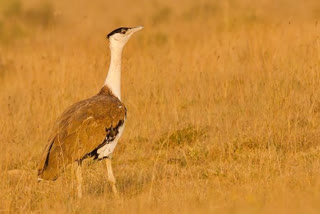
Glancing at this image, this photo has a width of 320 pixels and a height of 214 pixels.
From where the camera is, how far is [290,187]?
6117 mm

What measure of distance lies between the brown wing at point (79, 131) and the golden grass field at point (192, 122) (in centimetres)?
25

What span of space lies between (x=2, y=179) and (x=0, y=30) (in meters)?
12.4

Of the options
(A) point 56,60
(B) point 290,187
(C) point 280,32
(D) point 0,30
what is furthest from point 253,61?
(D) point 0,30

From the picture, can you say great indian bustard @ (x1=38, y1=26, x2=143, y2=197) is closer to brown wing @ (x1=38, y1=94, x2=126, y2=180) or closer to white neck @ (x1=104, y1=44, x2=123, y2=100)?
brown wing @ (x1=38, y1=94, x2=126, y2=180)

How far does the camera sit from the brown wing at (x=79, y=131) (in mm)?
6707

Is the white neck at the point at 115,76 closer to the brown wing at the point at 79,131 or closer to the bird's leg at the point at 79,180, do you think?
the brown wing at the point at 79,131

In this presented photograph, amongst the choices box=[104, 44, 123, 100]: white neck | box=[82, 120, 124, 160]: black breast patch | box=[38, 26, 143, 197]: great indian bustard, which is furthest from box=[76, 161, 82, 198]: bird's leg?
box=[104, 44, 123, 100]: white neck

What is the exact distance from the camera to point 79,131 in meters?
6.86

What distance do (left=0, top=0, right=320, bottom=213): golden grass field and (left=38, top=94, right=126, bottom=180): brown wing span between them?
0.82 ft

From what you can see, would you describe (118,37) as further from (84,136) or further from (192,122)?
(192,122)

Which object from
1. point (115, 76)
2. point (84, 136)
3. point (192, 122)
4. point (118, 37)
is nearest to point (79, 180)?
point (84, 136)

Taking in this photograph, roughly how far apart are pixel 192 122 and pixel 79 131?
2.87m

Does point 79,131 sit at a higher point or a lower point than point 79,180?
higher

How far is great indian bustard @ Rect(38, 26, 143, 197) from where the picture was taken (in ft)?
22.1
